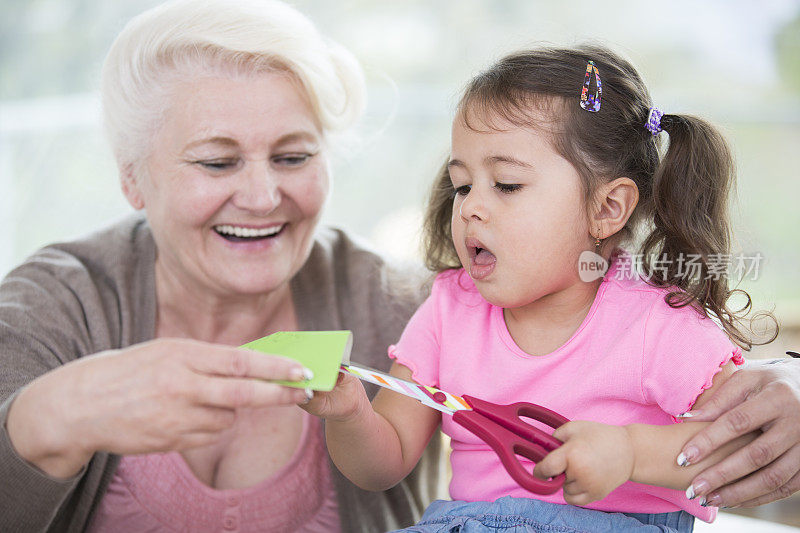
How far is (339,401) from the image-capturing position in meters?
1.27

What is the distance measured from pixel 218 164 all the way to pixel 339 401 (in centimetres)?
66

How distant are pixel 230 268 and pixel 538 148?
29.1 inches

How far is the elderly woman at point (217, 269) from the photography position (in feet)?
5.44

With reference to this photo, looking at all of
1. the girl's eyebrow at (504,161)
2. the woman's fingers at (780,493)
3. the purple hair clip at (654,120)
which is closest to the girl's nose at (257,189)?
the girl's eyebrow at (504,161)

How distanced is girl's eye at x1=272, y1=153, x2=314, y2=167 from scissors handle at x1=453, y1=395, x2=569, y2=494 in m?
0.78

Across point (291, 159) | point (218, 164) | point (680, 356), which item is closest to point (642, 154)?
point (680, 356)

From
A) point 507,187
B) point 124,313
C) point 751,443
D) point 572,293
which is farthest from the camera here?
point 124,313

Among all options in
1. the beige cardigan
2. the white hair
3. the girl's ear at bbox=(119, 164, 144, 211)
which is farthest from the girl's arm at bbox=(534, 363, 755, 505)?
the girl's ear at bbox=(119, 164, 144, 211)

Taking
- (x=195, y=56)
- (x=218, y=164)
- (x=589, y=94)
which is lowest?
(x=218, y=164)

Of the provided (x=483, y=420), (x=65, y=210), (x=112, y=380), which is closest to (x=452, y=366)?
(x=483, y=420)

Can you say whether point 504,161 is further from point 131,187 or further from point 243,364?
point 131,187

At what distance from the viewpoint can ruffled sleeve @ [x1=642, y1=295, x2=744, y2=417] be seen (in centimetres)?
128

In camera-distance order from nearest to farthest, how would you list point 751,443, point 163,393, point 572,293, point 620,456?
point 163,393
point 620,456
point 751,443
point 572,293

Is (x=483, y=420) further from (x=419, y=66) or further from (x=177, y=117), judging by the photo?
(x=419, y=66)
